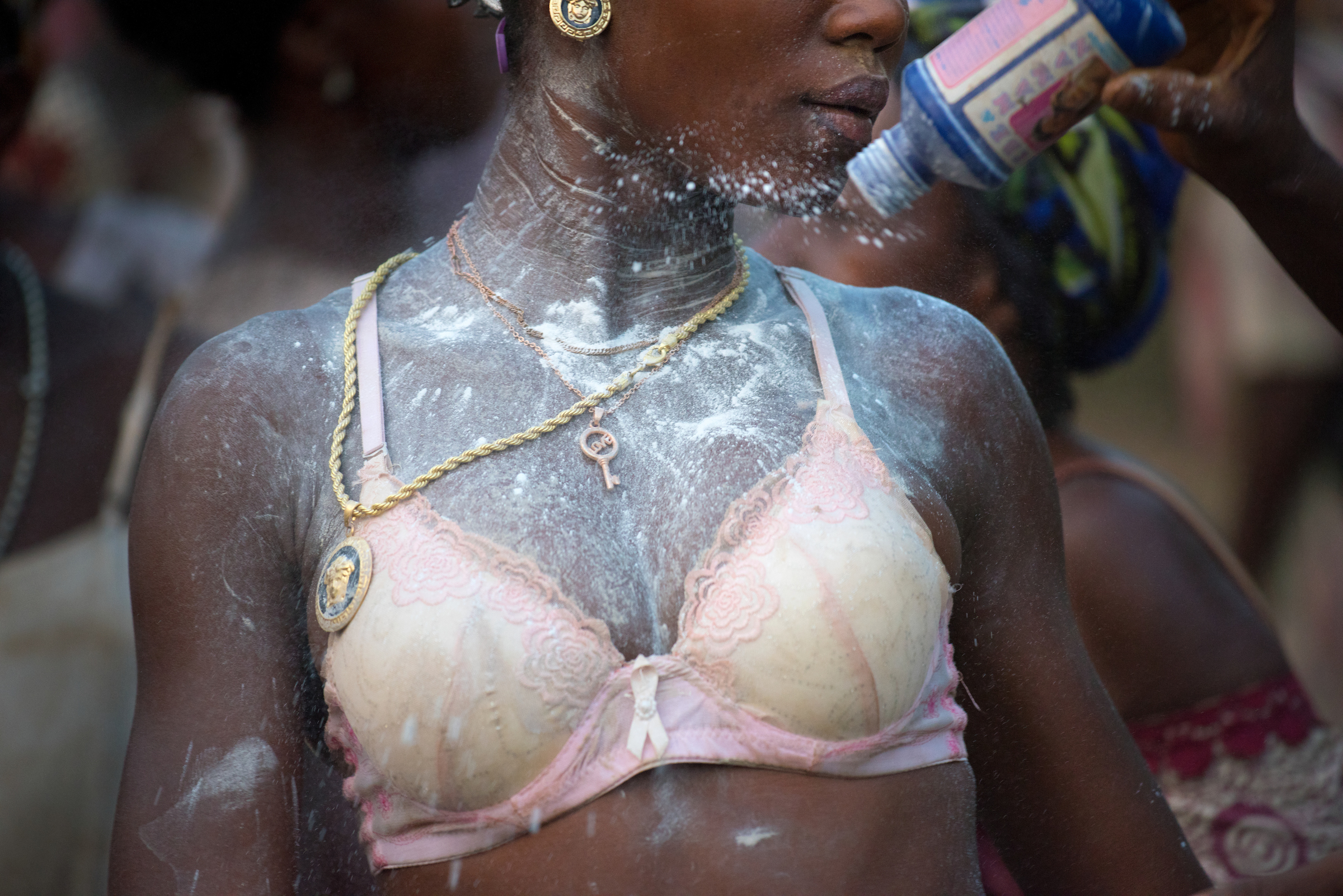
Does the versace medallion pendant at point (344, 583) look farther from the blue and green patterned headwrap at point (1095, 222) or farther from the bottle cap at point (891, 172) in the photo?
the blue and green patterned headwrap at point (1095, 222)

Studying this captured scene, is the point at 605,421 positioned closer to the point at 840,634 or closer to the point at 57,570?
the point at 840,634

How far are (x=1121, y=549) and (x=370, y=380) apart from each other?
1.50 metres

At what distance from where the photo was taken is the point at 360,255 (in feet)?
8.96

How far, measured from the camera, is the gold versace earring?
153cm

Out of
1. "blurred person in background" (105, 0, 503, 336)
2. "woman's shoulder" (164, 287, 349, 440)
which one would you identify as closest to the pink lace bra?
"woman's shoulder" (164, 287, 349, 440)

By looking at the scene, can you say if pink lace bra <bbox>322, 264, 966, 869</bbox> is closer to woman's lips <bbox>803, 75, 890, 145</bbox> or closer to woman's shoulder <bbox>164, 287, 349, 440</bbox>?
woman's shoulder <bbox>164, 287, 349, 440</bbox>

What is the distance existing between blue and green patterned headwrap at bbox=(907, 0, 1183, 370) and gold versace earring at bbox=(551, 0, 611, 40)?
983 mm

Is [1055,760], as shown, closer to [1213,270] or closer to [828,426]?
[828,426]

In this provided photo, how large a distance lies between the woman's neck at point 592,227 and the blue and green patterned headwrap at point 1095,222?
92cm

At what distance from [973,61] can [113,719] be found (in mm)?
2189

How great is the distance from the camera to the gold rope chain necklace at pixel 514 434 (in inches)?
56.7

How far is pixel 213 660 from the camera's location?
144cm

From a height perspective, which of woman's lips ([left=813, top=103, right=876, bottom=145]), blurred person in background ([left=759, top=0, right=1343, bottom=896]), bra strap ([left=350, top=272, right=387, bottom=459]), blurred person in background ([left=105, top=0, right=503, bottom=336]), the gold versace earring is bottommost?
blurred person in background ([left=759, top=0, right=1343, bottom=896])

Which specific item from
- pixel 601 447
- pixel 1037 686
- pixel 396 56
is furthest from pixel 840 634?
pixel 396 56
